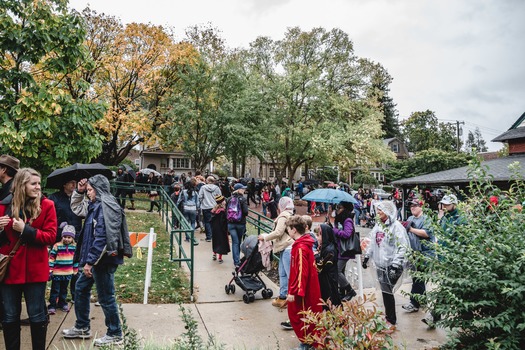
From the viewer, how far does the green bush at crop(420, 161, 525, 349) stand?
327cm

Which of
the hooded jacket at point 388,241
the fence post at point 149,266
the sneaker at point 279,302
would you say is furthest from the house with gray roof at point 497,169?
the fence post at point 149,266

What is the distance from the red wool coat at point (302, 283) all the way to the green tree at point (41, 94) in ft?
19.4

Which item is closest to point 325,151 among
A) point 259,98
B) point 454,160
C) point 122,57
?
point 259,98

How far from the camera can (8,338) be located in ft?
11.7

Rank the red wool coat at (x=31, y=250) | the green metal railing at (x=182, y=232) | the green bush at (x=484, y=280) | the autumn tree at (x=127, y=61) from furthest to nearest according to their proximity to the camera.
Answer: the autumn tree at (x=127, y=61) → the green metal railing at (x=182, y=232) → the red wool coat at (x=31, y=250) → the green bush at (x=484, y=280)

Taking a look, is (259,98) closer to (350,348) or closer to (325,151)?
(325,151)

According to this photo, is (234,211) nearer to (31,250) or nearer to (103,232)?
(103,232)

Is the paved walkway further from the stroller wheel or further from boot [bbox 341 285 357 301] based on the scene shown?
boot [bbox 341 285 357 301]

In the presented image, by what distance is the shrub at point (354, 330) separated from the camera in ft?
9.18

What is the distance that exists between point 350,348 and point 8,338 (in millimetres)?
3228

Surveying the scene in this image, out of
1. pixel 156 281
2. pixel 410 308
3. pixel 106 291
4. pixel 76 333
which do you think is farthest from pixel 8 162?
pixel 410 308

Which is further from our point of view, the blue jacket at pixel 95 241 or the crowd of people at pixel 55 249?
the blue jacket at pixel 95 241

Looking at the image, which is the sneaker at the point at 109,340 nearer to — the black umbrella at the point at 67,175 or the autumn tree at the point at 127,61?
the black umbrella at the point at 67,175

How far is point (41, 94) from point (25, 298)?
5145 mm
